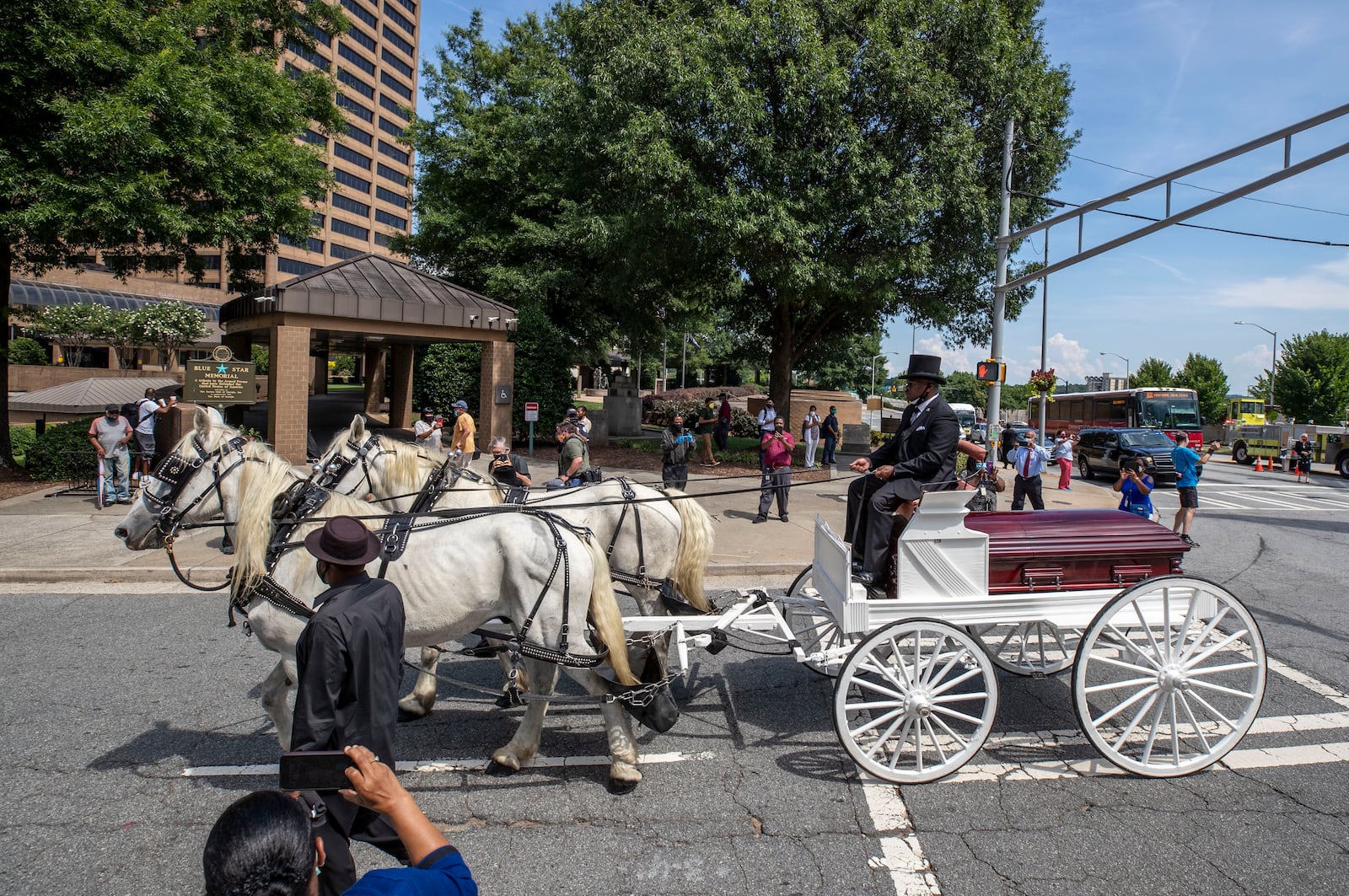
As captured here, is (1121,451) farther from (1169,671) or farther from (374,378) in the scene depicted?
(374,378)

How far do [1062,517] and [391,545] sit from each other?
4653 mm

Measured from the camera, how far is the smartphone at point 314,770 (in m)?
2.64

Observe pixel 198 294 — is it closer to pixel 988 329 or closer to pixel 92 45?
pixel 92 45

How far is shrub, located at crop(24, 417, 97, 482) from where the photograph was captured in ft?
53.6

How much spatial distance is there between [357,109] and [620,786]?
3610 inches

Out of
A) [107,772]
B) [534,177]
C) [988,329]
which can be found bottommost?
[107,772]

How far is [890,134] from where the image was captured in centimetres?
1850

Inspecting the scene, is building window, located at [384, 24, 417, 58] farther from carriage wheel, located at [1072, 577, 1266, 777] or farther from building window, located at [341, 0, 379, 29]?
carriage wheel, located at [1072, 577, 1266, 777]

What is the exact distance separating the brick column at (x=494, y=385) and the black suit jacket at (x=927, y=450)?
17698mm

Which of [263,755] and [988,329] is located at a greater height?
[988,329]

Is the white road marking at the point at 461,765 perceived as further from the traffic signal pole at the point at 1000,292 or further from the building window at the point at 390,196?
the building window at the point at 390,196

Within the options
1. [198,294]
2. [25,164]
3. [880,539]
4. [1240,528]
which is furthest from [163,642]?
[198,294]

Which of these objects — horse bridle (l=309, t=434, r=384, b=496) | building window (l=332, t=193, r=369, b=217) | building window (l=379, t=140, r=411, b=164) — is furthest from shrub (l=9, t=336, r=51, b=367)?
building window (l=379, t=140, r=411, b=164)

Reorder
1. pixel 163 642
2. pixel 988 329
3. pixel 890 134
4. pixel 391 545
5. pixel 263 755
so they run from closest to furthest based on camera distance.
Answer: pixel 391 545, pixel 263 755, pixel 163 642, pixel 890 134, pixel 988 329
